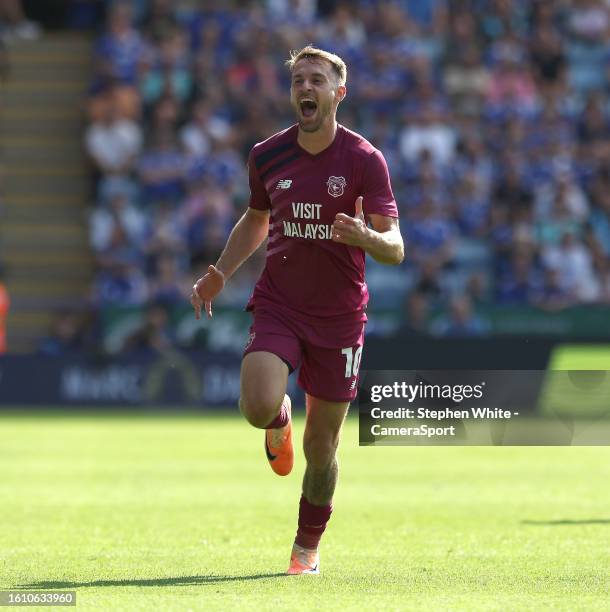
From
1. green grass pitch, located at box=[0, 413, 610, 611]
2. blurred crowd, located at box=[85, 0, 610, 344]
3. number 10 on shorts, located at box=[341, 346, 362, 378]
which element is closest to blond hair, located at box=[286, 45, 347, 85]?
number 10 on shorts, located at box=[341, 346, 362, 378]

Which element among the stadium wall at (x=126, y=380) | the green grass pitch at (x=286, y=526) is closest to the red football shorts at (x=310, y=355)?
the green grass pitch at (x=286, y=526)

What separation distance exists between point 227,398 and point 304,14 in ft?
24.1

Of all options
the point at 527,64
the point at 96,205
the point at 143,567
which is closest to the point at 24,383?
the point at 96,205

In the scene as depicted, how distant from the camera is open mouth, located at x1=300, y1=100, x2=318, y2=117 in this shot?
26.3 ft

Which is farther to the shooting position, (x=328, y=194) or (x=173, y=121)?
(x=173, y=121)

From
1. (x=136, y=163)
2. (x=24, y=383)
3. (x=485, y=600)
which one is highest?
(x=136, y=163)

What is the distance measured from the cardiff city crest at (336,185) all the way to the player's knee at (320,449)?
4.11ft

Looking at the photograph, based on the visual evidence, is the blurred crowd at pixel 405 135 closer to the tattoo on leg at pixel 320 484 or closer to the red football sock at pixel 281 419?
the red football sock at pixel 281 419

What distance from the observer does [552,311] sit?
73.5 feet

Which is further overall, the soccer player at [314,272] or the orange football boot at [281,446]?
the orange football boot at [281,446]

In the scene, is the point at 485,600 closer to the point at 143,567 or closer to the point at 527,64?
the point at 143,567

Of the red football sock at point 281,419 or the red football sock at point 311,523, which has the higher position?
the red football sock at point 281,419

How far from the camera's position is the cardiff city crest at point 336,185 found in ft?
26.5

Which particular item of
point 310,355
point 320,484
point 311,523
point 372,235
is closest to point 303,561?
point 311,523
